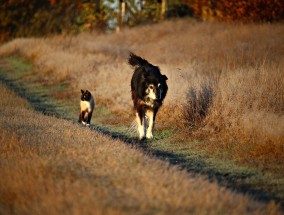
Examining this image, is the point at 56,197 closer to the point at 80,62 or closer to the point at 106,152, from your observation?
the point at 106,152

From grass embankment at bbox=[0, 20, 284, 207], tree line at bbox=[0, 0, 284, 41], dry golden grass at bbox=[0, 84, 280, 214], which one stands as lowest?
dry golden grass at bbox=[0, 84, 280, 214]

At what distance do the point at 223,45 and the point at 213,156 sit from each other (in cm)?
1378

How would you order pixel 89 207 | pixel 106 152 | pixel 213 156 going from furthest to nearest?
pixel 213 156 < pixel 106 152 < pixel 89 207

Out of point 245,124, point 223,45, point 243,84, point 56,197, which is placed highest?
point 223,45

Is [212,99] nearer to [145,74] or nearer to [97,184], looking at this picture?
[145,74]

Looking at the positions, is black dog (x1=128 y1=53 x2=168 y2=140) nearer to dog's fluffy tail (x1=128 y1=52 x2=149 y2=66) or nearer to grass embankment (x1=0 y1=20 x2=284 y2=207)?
dog's fluffy tail (x1=128 y1=52 x2=149 y2=66)

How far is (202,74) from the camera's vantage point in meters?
15.0

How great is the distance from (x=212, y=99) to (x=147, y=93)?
6.25 ft

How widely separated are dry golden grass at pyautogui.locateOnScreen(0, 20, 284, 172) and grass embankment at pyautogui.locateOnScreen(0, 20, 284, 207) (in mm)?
26

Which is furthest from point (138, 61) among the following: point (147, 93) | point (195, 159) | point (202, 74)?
point (195, 159)

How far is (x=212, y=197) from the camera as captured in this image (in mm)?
5613

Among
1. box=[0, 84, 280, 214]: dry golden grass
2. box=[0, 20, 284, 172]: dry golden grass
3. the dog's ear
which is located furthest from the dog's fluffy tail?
box=[0, 84, 280, 214]: dry golden grass

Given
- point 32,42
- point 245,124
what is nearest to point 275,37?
point 245,124

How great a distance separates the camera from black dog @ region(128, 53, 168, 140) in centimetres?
1070
